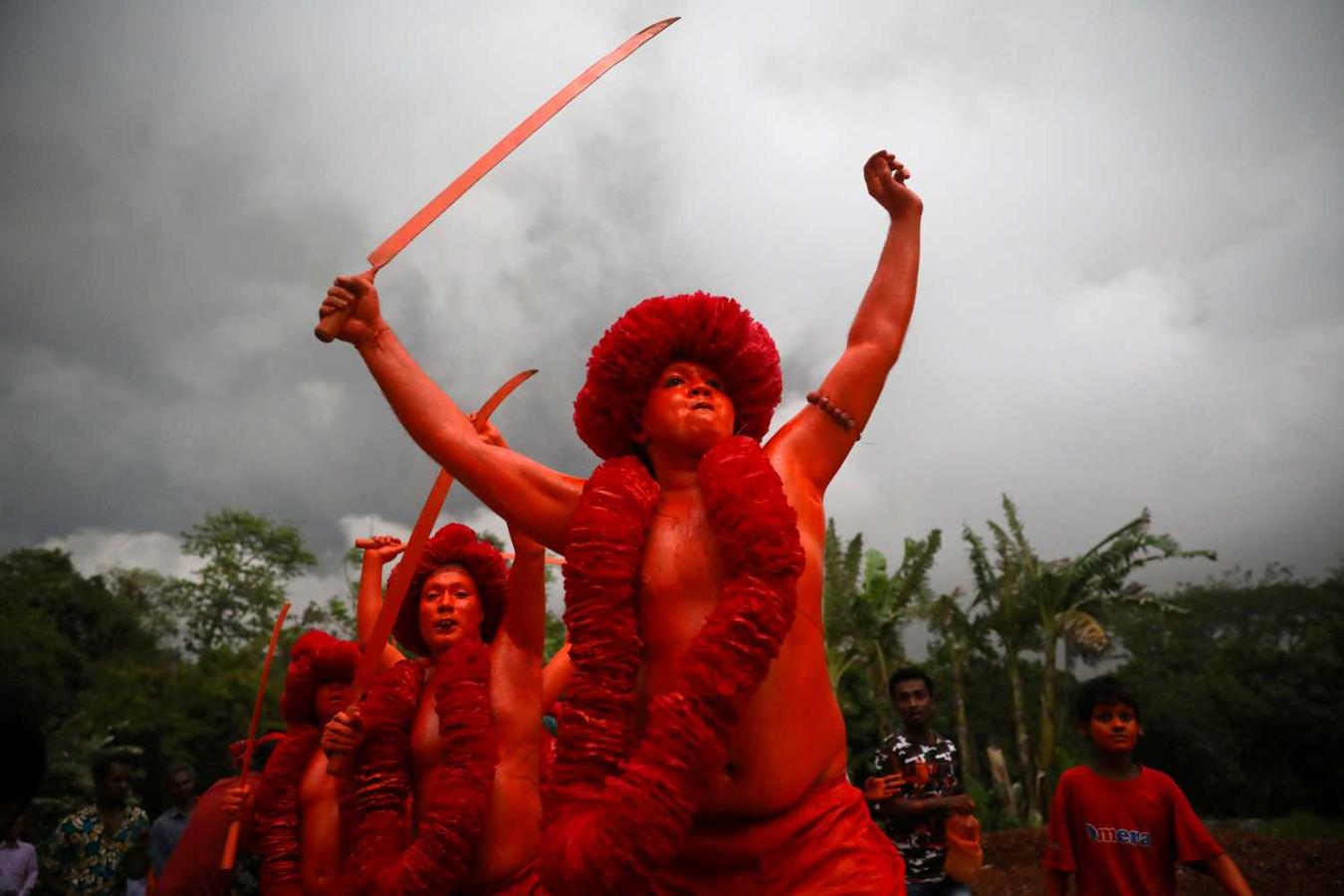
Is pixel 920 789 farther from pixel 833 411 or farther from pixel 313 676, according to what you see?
pixel 313 676

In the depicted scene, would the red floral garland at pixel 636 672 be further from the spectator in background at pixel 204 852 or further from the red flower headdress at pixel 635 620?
the spectator in background at pixel 204 852

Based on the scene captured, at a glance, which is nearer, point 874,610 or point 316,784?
point 316,784

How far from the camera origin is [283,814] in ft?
13.2

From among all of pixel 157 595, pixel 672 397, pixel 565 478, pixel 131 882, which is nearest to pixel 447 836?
pixel 565 478

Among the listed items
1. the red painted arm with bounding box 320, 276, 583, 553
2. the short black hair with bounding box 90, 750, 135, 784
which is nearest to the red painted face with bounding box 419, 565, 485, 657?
the red painted arm with bounding box 320, 276, 583, 553

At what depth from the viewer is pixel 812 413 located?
2.26 metres

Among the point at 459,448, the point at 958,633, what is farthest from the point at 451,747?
the point at 958,633

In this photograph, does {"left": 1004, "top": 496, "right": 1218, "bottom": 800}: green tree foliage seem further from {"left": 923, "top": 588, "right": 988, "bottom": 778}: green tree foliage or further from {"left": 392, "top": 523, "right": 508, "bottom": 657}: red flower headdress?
{"left": 392, "top": 523, "right": 508, "bottom": 657}: red flower headdress

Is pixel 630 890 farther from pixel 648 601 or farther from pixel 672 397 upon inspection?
pixel 672 397

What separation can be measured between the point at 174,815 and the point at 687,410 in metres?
5.59

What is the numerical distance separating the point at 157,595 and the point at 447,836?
122 ft

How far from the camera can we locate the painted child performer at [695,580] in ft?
5.67

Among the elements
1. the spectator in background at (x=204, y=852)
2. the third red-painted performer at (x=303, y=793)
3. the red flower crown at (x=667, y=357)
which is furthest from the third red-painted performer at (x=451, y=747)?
the spectator in background at (x=204, y=852)

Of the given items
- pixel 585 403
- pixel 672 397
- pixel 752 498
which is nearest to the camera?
pixel 752 498
